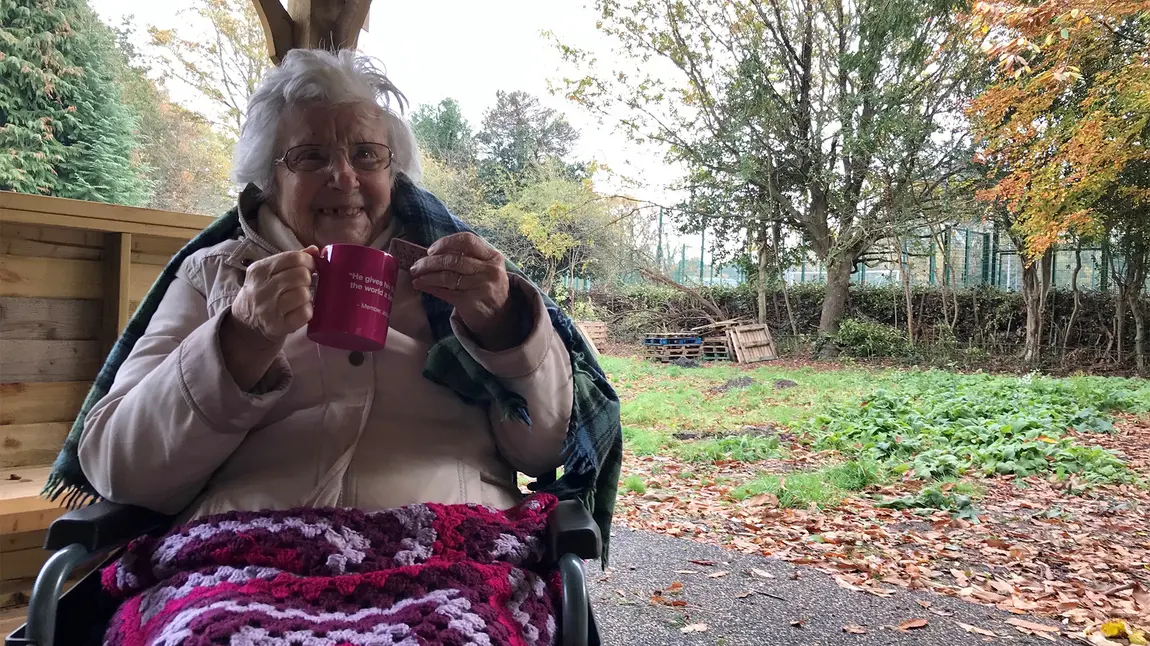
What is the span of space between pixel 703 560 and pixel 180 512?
1.85 m

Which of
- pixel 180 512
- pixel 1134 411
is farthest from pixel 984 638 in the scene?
pixel 1134 411

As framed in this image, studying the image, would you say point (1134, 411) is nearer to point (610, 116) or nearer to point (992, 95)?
point (992, 95)

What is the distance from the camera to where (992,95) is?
3.74 metres

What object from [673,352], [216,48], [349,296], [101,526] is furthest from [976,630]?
[673,352]

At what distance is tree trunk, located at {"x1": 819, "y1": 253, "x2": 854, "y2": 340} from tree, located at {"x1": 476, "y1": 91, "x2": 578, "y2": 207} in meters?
2.75

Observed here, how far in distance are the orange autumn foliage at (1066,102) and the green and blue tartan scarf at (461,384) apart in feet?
9.16

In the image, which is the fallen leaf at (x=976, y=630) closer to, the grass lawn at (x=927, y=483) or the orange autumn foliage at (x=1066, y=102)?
the grass lawn at (x=927, y=483)

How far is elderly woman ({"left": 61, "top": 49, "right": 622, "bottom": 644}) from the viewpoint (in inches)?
27.9

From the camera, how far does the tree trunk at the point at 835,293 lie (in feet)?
20.3

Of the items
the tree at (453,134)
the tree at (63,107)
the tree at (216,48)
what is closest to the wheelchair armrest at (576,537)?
the tree at (63,107)

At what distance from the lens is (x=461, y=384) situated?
0.93 meters

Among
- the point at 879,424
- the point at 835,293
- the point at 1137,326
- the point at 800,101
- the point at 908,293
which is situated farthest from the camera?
the point at 835,293

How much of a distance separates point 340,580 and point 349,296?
0.30 meters

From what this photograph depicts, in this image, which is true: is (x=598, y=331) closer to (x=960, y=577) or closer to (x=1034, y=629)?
(x=960, y=577)
